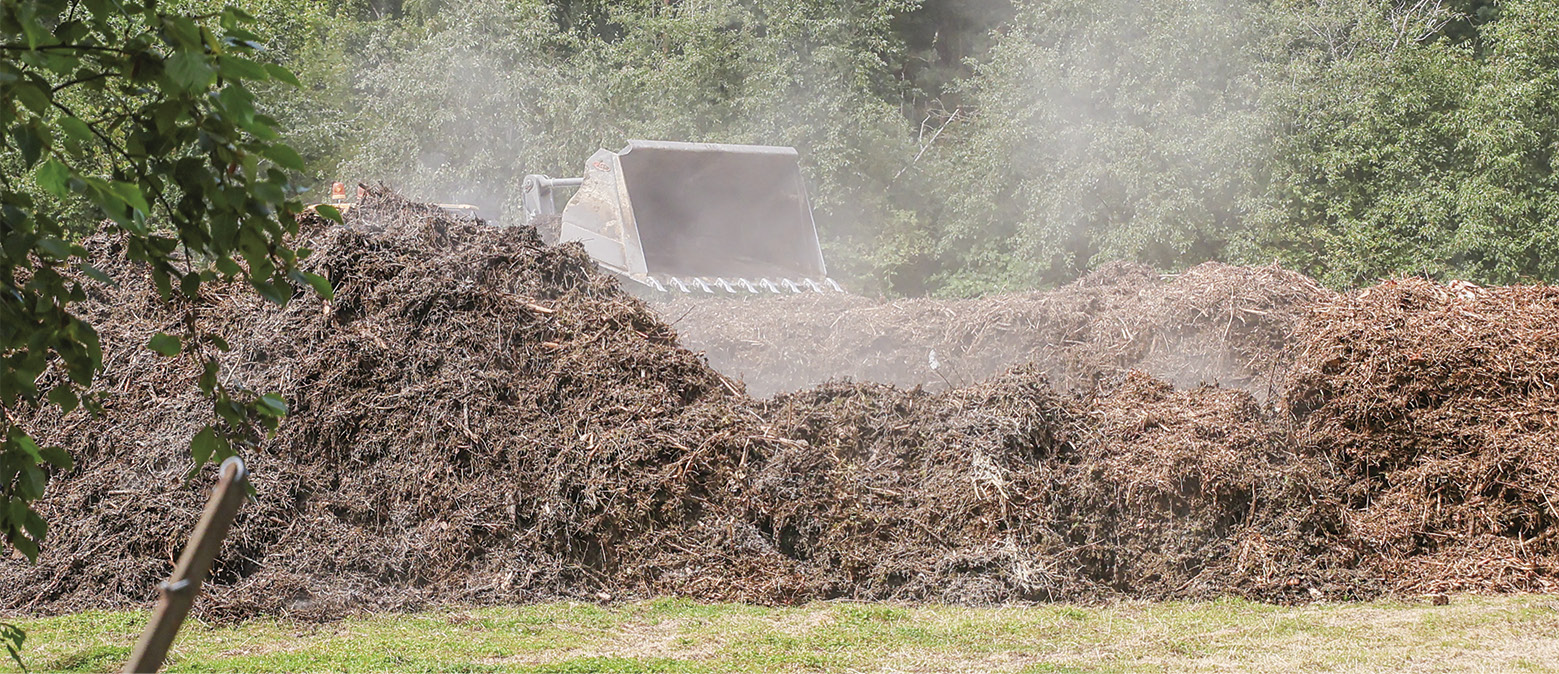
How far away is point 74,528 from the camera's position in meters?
6.16

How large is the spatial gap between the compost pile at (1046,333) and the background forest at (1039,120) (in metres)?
6.55

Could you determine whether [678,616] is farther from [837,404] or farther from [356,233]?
[356,233]

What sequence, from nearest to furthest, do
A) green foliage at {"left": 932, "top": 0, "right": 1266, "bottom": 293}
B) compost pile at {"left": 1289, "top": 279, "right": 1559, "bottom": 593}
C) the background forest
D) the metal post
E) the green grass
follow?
the metal post, the green grass, compost pile at {"left": 1289, "top": 279, "right": 1559, "bottom": 593}, the background forest, green foliage at {"left": 932, "top": 0, "right": 1266, "bottom": 293}

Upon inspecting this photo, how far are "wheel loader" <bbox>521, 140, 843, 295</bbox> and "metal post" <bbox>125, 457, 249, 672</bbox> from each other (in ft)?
35.8

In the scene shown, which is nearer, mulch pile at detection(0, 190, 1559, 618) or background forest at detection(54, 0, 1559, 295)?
mulch pile at detection(0, 190, 1559, 618)

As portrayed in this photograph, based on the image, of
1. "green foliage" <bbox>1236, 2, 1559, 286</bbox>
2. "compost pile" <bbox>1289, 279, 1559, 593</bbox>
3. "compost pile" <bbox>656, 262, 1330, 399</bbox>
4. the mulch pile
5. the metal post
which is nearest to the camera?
the metal post

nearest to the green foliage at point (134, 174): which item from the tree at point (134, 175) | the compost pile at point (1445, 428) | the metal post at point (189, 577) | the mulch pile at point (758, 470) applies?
the tree at point (134, 175)

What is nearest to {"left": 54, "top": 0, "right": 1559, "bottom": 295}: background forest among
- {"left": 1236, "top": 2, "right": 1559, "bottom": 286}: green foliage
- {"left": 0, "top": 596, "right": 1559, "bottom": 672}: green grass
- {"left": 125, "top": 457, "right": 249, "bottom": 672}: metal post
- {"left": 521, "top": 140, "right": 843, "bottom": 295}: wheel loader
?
{"left": 1236, "top": 2, "right": 1559, "bottom": 286}: green foliage

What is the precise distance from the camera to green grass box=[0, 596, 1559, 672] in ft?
15.6

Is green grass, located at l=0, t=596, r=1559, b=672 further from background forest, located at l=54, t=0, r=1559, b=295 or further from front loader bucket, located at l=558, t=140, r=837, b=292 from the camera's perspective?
background forest, located at l=54, t=0, r=1559, b=295

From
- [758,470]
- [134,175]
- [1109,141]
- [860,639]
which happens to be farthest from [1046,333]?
[1109,141]

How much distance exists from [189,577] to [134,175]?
1.51 meters

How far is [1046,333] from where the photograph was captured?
8.90m

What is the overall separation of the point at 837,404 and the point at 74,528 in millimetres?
4018
